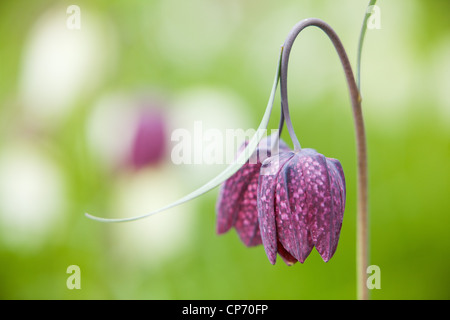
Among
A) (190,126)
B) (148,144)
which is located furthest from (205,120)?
(148,144)

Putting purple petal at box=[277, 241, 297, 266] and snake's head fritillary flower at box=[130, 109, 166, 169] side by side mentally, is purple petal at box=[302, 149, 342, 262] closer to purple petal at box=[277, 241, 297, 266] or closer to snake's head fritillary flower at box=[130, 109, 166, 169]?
purple petal at box=[277, 241, 297, 266]

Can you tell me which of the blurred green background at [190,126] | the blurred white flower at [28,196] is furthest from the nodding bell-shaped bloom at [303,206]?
the blurred white flower at [28,196]

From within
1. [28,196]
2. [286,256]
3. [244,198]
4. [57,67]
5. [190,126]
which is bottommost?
[286,256]

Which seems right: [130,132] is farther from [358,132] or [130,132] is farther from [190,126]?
[358,132]

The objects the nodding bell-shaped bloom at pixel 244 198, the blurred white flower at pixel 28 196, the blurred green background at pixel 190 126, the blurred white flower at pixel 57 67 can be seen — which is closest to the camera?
the nodding bell-shaped bloom at pixel 244 198

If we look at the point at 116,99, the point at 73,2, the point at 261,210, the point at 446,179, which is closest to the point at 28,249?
the point at 116,99

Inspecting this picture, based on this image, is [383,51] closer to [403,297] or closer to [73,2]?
[403,297]

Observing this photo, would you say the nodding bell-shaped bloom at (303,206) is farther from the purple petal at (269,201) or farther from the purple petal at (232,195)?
the purple petal at (232,195)

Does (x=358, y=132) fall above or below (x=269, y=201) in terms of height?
above
